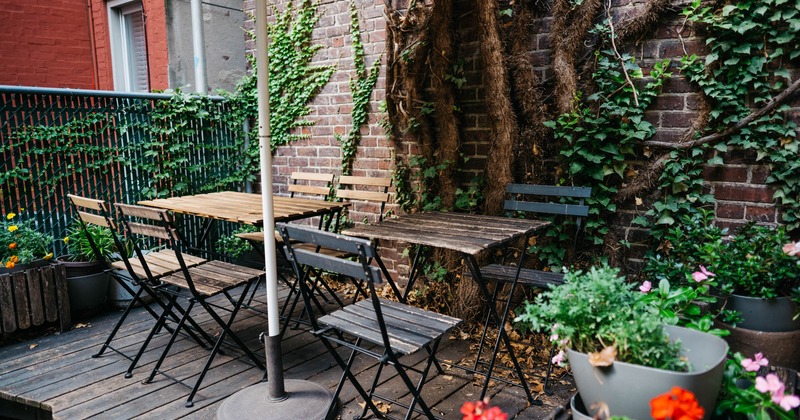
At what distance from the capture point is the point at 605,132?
10.7ft

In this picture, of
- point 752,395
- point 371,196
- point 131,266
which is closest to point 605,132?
point 371,196

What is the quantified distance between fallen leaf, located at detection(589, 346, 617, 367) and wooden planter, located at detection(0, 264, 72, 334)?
374 centimetres

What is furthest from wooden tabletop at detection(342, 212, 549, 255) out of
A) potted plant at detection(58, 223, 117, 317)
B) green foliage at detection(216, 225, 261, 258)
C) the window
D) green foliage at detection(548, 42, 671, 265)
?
the window

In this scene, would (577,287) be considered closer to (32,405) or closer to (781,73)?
(781,73)

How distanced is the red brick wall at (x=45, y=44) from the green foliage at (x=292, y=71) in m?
3.89

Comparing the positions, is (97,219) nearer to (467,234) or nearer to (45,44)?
(467,234)

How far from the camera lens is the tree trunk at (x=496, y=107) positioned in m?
3.48

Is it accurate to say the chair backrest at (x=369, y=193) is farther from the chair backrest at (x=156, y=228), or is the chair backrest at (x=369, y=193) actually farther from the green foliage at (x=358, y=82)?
the chair backrest at (x=156, y=228)

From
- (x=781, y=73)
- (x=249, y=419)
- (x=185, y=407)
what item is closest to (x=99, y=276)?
(x=185, y=407)

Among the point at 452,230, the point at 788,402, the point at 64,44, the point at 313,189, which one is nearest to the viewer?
the point at 788,402

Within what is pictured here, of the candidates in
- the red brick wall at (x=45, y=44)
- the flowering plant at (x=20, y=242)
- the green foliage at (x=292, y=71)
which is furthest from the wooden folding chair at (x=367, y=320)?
the red brick wall at (x=45, y=44)

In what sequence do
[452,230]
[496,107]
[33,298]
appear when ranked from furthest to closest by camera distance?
[33,298] → [496,107] → [452,230]

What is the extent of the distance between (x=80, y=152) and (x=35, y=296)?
4.21 ft

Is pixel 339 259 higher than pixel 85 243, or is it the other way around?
pixel 339 259
